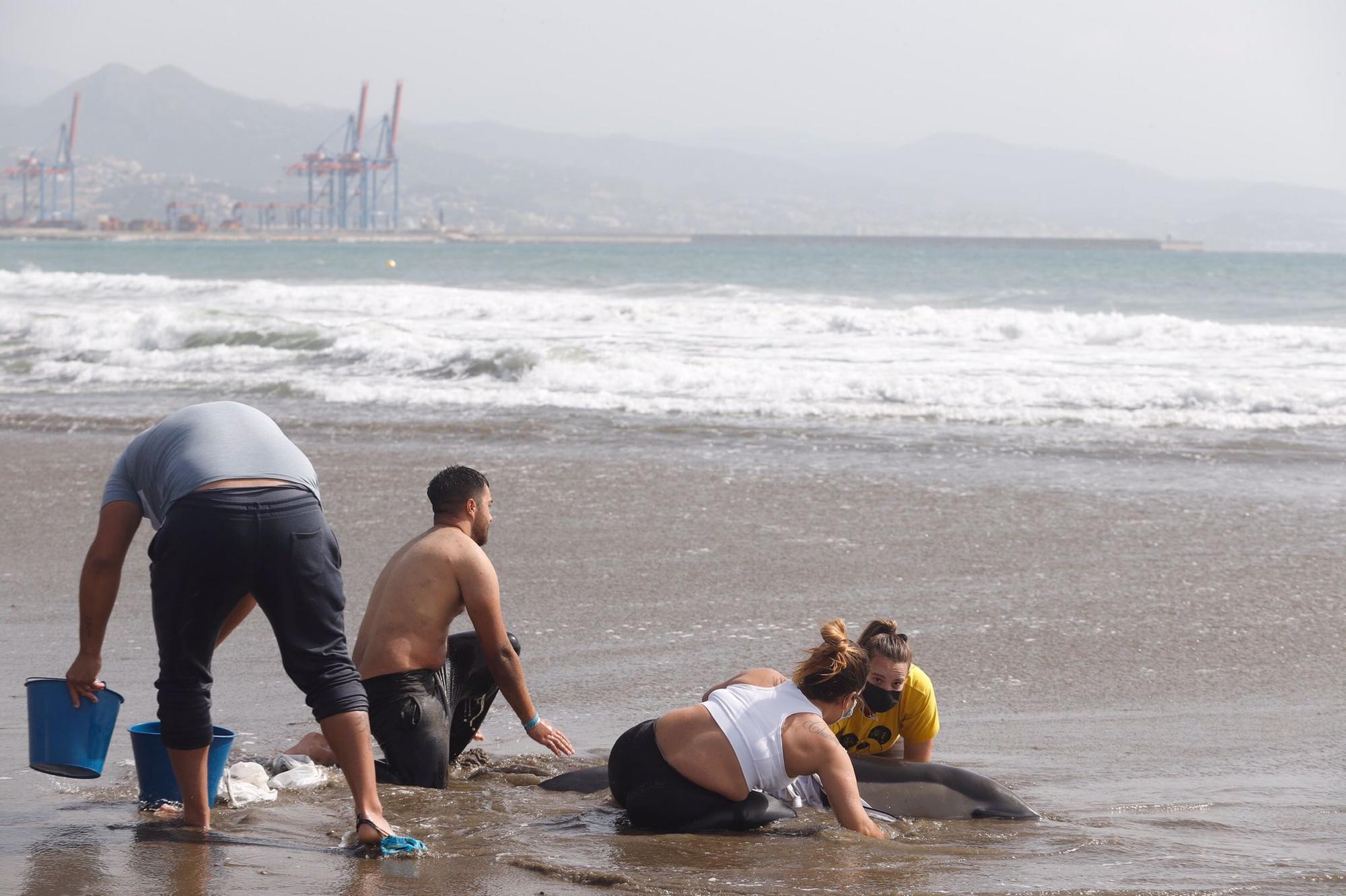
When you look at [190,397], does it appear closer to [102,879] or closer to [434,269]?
[102,879]

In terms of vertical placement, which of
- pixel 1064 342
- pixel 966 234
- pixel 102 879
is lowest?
pixel 102 879

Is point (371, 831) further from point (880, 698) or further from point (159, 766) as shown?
point (880, 698)

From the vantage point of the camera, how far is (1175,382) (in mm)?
14281

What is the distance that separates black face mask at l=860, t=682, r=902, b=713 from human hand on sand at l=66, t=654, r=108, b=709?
2.11 m

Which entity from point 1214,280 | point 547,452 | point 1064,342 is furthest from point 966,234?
point 547,452

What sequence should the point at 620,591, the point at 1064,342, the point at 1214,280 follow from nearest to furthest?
the point at 620,591
the point at 1064,342
the point at 1214,280

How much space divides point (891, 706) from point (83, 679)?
2.24 m

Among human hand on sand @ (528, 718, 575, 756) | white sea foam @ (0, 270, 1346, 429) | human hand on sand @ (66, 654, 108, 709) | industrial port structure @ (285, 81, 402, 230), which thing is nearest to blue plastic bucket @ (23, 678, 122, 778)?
human hand on sand @ (66, 654, 108, 709)

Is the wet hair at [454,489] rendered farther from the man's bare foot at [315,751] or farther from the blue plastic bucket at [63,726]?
the blue plastic bucket at [63,726]

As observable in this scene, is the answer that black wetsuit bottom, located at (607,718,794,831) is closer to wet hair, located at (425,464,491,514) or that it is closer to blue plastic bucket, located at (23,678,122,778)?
wet hair, located at (425,464,491,514)

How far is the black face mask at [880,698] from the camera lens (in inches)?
155

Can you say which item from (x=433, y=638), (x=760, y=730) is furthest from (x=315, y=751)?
(x=760, y=730)

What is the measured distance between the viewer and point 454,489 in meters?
3.90

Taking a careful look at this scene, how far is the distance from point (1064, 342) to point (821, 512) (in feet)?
42.2
